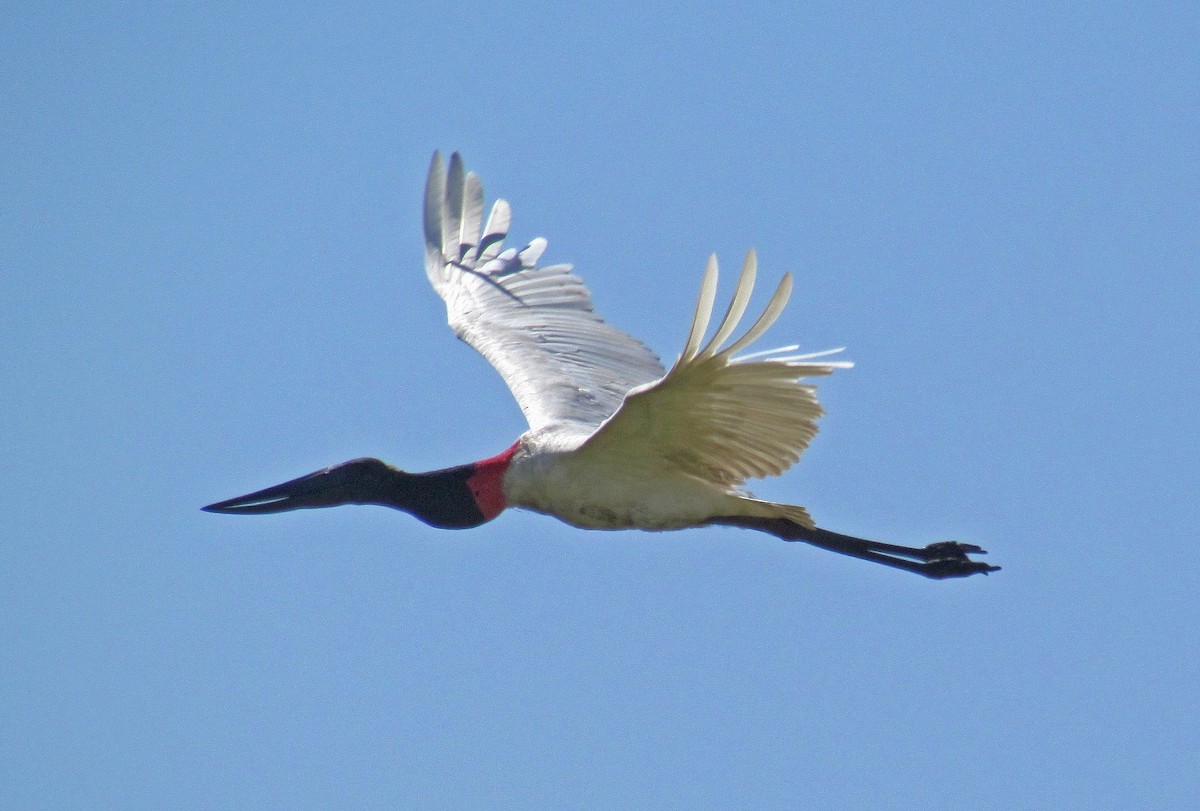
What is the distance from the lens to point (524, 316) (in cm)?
1098

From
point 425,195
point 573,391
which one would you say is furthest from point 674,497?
point 425,195

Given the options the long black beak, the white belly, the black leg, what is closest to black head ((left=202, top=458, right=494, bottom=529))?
the long black beak

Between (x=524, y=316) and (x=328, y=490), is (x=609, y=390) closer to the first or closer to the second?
(x=524, y=316)

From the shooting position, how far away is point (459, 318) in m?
11.1

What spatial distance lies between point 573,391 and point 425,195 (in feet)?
8.56

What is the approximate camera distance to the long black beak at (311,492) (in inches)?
366

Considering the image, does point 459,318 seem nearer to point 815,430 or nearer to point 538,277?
point 538,277

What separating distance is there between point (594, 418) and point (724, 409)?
2.05 metres

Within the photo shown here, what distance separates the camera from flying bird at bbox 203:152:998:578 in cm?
718

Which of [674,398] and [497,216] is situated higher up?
[497,216]

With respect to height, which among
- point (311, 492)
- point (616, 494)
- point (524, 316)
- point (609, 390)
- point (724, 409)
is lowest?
point (311, 492)

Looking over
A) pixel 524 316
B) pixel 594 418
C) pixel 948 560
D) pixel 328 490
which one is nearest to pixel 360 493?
pixel 328 490

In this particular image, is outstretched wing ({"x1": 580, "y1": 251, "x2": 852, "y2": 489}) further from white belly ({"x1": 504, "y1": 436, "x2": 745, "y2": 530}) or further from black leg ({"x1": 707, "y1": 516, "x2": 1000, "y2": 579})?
black leg ({"x1": 707, "y1": 516, "x2": 1000, "y2": 579})

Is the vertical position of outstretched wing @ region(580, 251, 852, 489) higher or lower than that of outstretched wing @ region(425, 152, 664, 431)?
lower
